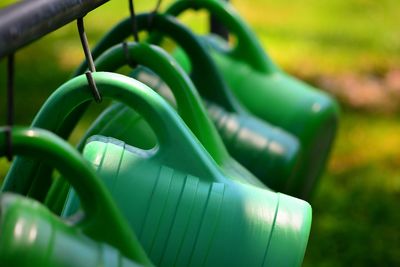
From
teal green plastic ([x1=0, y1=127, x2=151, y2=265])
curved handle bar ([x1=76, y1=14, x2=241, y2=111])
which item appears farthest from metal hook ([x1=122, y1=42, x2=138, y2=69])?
teal green plastic ([x1=0, y1=127, x2=151, y2=265])

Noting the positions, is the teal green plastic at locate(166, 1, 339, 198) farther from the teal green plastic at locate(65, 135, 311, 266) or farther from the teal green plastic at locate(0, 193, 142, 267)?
the teal green plastic at locate(0, 193, 142, 267)

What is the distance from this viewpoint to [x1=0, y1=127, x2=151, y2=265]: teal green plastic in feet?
1.98

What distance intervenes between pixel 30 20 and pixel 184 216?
25 cm

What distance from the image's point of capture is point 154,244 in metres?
0.76

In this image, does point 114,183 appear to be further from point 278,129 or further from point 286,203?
point 278,129

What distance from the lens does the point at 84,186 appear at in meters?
A: 0.63

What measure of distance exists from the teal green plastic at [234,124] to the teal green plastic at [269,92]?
0.06m

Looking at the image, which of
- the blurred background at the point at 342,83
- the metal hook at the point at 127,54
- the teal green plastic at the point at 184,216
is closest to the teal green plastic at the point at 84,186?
the teal green plastic at the point at 184,216

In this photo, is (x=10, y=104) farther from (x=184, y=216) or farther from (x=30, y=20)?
(x=184, y=216)

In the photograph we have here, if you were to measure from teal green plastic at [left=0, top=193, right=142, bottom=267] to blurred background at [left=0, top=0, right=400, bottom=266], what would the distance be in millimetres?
1097

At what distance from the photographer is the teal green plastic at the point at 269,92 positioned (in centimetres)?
123

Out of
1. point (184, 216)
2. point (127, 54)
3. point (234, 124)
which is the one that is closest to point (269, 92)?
point (234, 124)

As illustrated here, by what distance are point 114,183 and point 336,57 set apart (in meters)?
2.06

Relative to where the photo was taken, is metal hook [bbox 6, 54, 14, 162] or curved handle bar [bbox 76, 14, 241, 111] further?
curved handle bar [bbox 76, 14, 241, 111]
